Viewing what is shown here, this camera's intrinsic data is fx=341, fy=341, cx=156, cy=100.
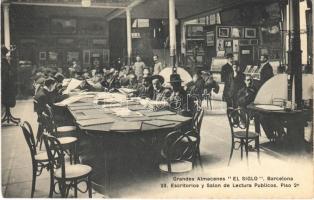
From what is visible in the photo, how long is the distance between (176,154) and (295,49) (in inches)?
66.7

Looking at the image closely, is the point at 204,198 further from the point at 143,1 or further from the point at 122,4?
the point at 122,4

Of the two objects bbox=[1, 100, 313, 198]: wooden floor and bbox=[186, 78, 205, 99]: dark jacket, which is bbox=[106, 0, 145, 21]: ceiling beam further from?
bbox=[1, 100, 313, 198]: wooden floor

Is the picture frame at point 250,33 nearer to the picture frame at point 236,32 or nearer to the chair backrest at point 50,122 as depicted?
the picture frame at point 236,32

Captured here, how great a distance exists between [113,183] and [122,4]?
26.1 ft

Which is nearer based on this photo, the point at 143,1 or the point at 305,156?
the point at 305,156

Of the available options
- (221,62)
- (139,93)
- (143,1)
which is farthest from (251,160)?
(221,62)

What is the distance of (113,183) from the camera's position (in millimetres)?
3309

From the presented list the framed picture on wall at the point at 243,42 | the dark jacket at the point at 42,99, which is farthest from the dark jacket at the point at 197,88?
the framed picture on wall at the point at 243,42

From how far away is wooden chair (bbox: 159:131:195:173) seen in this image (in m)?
2.86

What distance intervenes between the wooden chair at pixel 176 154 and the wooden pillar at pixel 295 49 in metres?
1.37

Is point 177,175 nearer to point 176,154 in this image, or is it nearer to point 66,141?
point 176,154

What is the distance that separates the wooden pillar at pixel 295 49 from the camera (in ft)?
11.9

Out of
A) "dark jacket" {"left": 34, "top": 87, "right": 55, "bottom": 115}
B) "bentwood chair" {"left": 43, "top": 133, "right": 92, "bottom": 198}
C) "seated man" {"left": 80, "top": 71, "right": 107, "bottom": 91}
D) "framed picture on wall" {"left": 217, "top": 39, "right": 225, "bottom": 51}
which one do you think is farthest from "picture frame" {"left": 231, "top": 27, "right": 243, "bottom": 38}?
"bentwood chair" {"left": 43, "top": 133, "right": 92, "bottom": 198}

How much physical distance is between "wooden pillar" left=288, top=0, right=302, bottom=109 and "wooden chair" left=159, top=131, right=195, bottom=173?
1369mm
